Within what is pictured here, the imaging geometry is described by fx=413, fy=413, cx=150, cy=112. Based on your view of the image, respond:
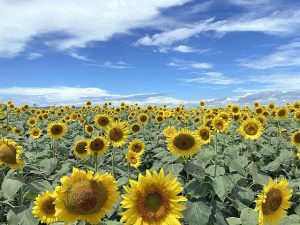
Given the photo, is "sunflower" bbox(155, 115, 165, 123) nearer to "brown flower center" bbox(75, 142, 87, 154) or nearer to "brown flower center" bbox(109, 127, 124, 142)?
"brown flower center" bbox(109, 127, 124, 142)

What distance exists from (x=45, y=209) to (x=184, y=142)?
2425 millimetres

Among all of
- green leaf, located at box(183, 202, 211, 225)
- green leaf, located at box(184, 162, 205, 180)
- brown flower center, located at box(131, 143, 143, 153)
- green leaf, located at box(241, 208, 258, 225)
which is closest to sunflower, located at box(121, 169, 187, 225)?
green leaf, located at box(241, 208, 258, 225)

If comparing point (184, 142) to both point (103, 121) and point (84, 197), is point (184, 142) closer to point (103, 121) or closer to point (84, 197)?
point (84, 197)

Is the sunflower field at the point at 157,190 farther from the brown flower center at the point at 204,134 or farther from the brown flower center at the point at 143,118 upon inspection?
the brown flower center at the point at 143,118

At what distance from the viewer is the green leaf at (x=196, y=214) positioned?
5.49m

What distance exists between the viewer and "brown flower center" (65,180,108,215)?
378 centimetres

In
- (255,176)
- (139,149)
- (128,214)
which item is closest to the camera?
(128,214)

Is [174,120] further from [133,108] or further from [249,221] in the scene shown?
[249,221]

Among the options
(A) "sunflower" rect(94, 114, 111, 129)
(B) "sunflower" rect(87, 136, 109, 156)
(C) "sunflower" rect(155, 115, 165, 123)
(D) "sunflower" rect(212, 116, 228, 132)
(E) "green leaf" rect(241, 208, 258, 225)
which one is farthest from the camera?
(C) "sunflower" rect(155, 115, 165, 123)

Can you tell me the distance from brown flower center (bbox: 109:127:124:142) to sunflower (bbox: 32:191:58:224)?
4585 mm

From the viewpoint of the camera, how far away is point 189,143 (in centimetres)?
664

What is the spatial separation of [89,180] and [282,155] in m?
6.75

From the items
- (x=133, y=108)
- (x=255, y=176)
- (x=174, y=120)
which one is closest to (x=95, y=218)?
(x=255, y=176)

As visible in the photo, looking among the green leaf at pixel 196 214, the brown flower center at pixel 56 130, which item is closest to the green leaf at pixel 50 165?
the green leaf at pixel 196 214
